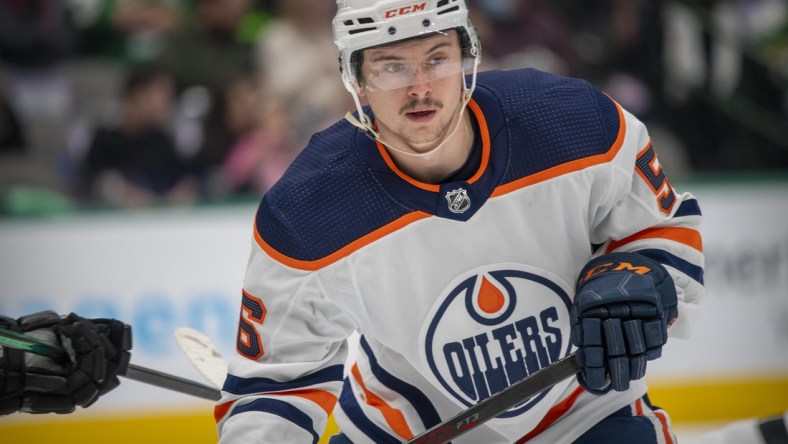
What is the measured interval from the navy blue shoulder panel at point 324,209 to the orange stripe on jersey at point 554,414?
523 millimetres

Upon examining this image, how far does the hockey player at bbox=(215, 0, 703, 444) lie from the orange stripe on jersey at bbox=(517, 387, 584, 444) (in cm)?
5

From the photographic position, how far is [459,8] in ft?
6.64

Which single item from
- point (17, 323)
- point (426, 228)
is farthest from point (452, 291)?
point (17, 323)

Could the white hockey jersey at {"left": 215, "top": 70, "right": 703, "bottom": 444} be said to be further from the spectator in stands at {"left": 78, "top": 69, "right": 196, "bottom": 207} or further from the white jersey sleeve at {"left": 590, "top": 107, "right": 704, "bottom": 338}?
the spectator in stands at {"left": 78, "top": 69, "right": 196, "bottom": 207}

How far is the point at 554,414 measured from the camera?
7.11ft

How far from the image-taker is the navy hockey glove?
1.89 meters

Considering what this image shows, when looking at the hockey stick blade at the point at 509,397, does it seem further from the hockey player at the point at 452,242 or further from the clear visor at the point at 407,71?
the clear visor at the point at 407,71

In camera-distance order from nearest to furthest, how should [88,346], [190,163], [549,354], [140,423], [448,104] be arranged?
[448,104]
[549,354]
[88,346]
[140,423]
[190,163]

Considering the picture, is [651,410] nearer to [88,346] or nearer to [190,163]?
[88,346]

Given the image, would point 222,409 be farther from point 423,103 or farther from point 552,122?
point 552,122

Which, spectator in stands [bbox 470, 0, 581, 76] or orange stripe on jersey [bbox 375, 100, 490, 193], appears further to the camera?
spectator in stands [bbox 470, 0, 581, 76]

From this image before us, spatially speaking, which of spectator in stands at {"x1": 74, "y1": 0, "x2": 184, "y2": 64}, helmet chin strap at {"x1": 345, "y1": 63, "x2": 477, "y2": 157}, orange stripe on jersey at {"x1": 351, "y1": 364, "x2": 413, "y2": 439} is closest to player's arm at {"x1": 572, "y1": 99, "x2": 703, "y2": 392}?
helmet chin strap at {"x1": 345, "y1": 63, "x2": 477, "y2": 157}

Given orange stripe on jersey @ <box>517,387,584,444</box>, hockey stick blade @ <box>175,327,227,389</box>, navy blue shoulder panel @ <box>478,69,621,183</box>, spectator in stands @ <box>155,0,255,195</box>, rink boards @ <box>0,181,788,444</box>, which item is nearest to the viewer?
navy blue shoulder panel @ <box>478,69,621,183</box>

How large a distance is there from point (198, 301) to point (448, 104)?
2.27 m
